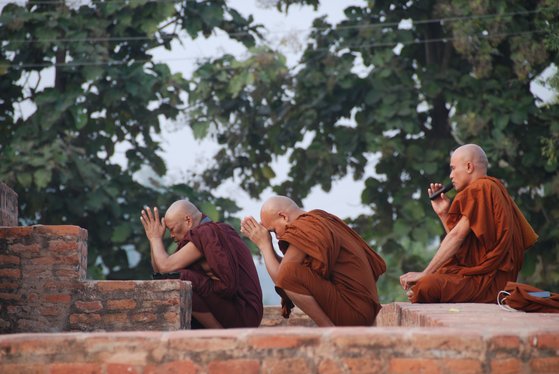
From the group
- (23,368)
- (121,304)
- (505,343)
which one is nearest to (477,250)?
(121,304)

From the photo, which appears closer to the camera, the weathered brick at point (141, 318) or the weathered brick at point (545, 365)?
the weathered brick at point (545, 365)

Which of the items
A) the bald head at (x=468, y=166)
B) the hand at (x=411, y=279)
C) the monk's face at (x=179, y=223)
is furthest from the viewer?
the monk's face at (x=179, y=223)

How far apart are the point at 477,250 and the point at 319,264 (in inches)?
59.0

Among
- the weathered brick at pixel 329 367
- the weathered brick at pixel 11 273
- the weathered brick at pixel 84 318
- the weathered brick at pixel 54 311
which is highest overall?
the weathered brick at pixel 329 367

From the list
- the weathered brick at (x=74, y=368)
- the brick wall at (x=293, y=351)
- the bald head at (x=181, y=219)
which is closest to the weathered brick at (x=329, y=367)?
the brick wall at (x=293, y=351)

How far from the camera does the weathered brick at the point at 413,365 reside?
440cm

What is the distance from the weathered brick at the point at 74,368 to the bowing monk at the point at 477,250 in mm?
3612

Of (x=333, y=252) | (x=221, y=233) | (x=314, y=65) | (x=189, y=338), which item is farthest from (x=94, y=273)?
(x=189, y=338)

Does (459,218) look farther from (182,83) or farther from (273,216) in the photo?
(182,83)

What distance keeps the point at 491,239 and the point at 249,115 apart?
8.85 m

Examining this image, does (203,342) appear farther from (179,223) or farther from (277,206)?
(179,223)

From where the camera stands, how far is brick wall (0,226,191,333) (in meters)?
7.25

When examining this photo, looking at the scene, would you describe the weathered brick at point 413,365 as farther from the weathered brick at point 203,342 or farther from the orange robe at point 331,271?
the orange robe at point 331,271

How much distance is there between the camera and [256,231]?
24.0ft
